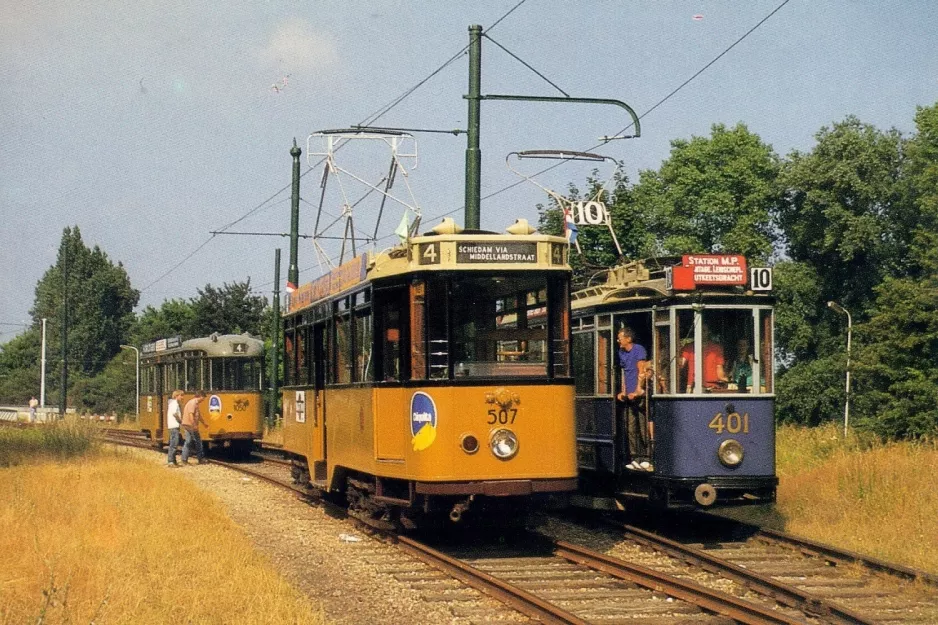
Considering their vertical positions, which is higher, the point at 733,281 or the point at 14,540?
the point at 733,281

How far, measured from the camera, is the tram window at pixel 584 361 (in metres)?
15.7

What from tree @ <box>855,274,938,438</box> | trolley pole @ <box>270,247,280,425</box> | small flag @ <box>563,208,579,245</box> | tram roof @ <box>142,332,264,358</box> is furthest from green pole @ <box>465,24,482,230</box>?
tree @ <box>855,274,938,438</box>

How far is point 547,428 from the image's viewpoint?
1280cm

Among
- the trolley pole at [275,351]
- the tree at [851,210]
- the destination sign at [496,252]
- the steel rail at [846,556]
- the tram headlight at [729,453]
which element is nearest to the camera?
the steel rail at [846,556]

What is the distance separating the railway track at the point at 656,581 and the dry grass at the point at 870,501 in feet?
2.53

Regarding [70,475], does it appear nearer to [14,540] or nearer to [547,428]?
[14,540]

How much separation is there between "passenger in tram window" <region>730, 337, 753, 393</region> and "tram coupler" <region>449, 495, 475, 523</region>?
3.25 metres

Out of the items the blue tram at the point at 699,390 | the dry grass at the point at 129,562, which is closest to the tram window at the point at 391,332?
Answer: the dry grass at the point at 129,562

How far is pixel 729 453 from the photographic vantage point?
13773 millimetres

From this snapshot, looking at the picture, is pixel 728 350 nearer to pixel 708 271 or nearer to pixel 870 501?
pixel 708 271

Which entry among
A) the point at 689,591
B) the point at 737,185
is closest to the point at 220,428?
the point at 689,591

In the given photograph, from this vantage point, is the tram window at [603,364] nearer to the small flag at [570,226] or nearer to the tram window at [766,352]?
the tram window at [766,352]

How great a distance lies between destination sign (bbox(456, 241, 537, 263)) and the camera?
12820mm

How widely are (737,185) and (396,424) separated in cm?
5214
